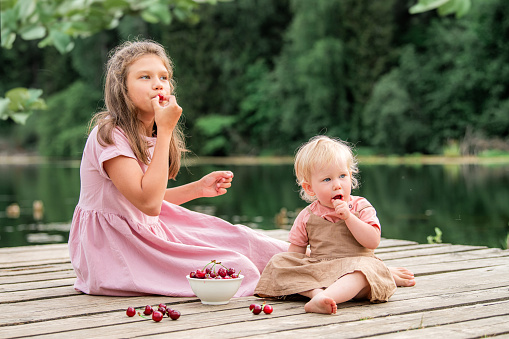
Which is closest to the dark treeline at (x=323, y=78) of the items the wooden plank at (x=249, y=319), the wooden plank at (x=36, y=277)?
the wooden plank at (x=36, y=277)

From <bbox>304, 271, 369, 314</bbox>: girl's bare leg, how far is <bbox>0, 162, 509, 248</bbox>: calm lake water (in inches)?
155

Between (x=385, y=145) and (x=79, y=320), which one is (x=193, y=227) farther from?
(x=385, y=145)

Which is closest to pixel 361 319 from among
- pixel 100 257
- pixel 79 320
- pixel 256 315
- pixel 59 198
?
pixel 256 315

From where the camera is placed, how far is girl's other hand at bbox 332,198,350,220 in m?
2.38

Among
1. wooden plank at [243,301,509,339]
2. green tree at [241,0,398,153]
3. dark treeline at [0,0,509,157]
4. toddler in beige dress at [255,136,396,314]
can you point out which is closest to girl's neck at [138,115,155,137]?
toddler in beige dress at [255,136,396,314]

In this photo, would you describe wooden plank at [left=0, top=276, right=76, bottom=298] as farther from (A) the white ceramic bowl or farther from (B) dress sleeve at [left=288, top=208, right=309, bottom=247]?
(B) dress sleeve at [left=288, top=208, right=309, bottom=247]

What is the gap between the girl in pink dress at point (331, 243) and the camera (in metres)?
2.42

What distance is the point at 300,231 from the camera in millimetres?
2668

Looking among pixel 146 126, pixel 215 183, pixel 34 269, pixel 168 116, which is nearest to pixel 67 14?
pixel 168 116

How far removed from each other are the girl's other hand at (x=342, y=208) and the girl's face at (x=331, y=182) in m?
0.09

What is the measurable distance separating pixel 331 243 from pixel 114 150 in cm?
91

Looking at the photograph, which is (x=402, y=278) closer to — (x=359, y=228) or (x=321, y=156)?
(x=359, y=228)

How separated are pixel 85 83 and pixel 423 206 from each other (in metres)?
25.6

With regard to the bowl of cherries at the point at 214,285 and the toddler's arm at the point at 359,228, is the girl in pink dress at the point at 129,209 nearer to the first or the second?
the bowl of cherries at the point at 214,285
